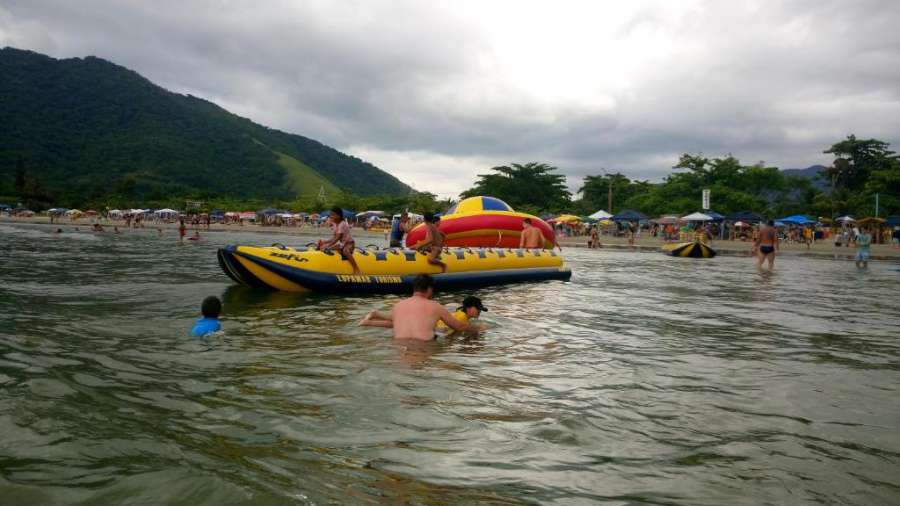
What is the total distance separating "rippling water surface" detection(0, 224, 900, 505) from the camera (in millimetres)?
2770

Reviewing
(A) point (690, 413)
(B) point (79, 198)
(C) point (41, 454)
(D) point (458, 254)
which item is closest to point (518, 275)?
(D) point (458, 254)

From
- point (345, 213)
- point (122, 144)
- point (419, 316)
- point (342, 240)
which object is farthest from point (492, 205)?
point (122, 144)

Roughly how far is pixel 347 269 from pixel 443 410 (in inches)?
236

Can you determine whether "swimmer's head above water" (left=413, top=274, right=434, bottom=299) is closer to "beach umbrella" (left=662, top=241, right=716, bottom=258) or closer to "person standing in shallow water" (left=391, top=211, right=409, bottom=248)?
"person standing in shallow water" (left=391, top=211, right=409, bottom=248)

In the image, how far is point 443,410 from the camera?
3.91 meters

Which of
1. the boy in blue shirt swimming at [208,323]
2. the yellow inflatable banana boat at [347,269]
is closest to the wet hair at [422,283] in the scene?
the boy in blue shirt swimming at [208,323]

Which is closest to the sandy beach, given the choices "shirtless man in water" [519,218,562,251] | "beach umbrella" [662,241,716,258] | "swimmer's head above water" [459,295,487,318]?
"beach umbrella" [662,241,716,258]

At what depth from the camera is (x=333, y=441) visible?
Answer: 10.8 feet

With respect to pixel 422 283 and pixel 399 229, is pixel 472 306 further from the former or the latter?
pixel 399 229

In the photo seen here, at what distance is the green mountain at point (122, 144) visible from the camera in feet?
319

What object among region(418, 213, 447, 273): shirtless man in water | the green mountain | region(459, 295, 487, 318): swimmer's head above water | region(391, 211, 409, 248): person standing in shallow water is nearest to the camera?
region(459, 295, 487, 318): swimmer's head above water

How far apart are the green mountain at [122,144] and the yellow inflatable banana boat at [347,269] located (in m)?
87.9

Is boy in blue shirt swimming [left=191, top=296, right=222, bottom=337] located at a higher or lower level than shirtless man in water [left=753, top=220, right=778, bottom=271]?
lower

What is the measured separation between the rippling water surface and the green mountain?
92166 mm
